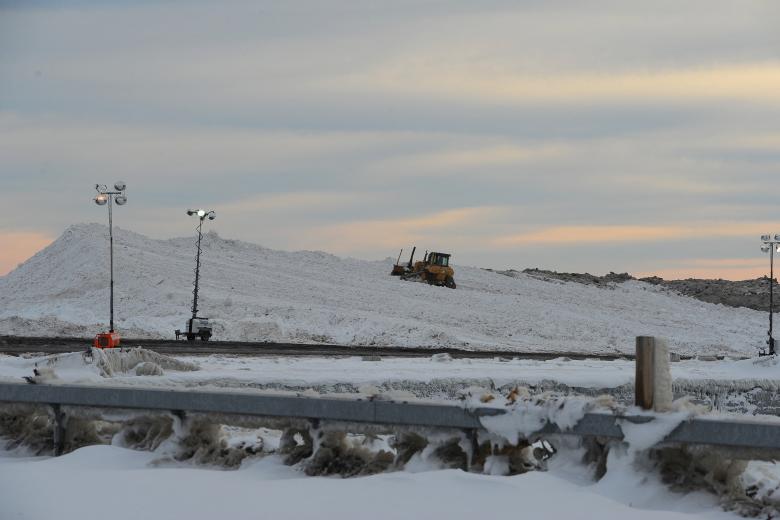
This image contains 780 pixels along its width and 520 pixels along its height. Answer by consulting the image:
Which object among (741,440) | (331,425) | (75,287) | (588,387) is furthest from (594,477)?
(75,287)

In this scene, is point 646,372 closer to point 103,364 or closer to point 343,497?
point 343,497

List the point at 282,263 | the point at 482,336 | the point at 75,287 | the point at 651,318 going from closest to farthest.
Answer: the point at 482,336 → the point at 75,287 → the point at 651,318 → the point at 282,263

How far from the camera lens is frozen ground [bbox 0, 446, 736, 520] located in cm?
862

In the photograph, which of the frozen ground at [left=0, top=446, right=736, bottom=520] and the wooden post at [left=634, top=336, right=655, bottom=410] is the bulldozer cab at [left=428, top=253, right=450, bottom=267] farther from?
the wooden post at [left=634, top=336, right=655, bottom=410]

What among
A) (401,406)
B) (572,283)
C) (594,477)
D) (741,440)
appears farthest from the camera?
(572,283)

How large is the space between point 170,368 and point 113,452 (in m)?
13.5

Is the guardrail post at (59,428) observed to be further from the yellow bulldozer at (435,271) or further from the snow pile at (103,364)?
the yellow bulldozer at (435,271)

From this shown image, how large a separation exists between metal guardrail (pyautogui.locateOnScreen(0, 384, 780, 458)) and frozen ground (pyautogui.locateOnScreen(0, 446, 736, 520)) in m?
0.48

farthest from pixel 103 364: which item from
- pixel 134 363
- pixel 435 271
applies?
pixel 435 271

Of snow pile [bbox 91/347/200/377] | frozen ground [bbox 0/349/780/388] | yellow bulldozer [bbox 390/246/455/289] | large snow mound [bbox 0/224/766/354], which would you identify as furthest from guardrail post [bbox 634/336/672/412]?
yellow bulldozer [bbox 390/246/455/289]

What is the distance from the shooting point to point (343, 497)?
9148 mm

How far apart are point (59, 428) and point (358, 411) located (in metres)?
3.83

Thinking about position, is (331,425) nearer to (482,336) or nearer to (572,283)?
(482,336)

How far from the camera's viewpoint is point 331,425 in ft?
35.5
